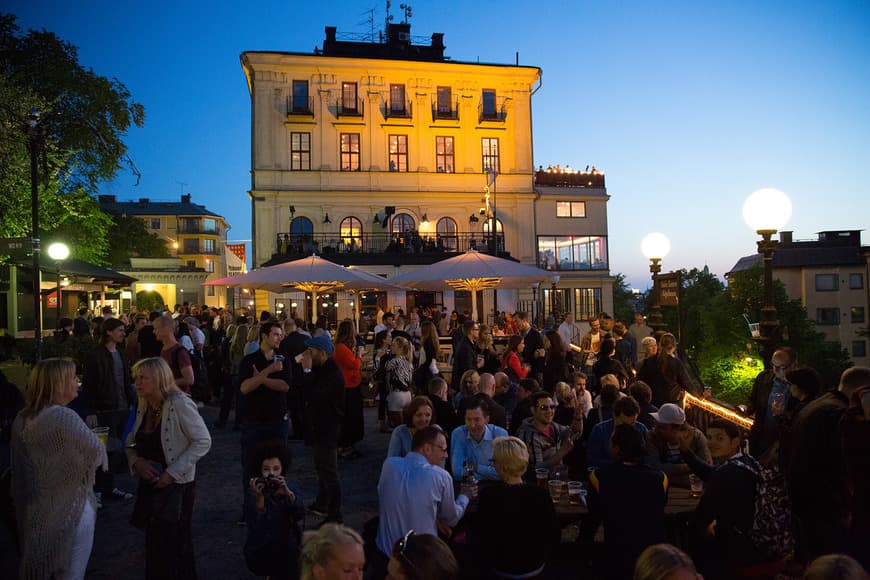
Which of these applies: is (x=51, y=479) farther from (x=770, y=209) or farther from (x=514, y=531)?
(x=770, y=209)

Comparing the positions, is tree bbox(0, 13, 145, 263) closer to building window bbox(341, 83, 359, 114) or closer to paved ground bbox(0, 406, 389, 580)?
building window bbox(341, 83, 359, 114)

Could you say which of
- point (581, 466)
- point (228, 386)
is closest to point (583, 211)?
point (228, 386)

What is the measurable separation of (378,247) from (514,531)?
30.9 m

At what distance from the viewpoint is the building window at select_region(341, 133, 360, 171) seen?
3387 centimetres

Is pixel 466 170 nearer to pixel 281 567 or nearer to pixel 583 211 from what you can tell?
pixel 583 211

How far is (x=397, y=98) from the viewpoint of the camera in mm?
34500

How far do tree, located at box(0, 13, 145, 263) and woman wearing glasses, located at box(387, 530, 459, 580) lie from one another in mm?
19891

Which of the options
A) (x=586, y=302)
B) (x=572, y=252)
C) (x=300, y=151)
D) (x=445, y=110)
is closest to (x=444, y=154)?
(x=445, y=110)

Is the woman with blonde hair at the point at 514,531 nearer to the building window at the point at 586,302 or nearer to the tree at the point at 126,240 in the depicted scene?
the building window at the point at 586,302

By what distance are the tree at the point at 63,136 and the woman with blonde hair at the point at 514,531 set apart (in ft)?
63.7

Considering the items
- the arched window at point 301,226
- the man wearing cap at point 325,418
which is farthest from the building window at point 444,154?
the man wearing cap at point 325,418

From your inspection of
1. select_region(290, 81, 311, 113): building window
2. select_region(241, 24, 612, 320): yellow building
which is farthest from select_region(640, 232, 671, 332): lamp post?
select_region(290, 81, 311, 113): building window

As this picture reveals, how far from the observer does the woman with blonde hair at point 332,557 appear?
92.2 inches

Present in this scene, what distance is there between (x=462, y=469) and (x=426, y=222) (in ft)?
→ 92.4
